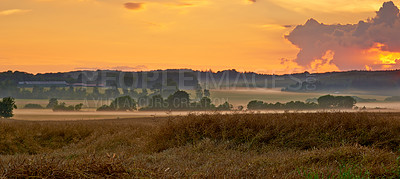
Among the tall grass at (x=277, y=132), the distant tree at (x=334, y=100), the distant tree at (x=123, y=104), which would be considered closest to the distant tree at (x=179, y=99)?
the distant tree at (x=123, y=104)

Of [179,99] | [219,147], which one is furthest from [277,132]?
[179,99]

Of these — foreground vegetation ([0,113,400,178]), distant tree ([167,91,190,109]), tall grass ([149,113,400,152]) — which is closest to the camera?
foreground vegetation ([0,113,400,178])

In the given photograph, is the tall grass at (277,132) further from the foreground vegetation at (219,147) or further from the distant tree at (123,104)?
the distant tree at (123,104)

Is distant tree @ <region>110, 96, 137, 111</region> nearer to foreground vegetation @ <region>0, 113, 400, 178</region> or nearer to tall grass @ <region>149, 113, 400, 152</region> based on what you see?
foreground vegetation @ <region>0, 113, 400, 178</region>

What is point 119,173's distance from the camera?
15.6 ft

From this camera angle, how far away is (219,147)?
9.60 metres

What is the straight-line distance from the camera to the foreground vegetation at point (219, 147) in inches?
214

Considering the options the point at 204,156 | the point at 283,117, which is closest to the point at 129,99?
the point at 283,117

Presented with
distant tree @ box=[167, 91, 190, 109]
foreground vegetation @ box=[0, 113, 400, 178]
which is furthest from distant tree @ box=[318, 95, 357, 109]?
foreground vegetation @ box=[0, 113, 400, 178]

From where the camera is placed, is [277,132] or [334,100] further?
[334,100]

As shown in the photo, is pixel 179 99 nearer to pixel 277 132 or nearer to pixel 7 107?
pixel 7 107

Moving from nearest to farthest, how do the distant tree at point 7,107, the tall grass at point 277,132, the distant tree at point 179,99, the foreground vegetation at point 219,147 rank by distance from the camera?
the foreground vegetation at point 219,147 < the tall grass at point 277,132 < the distant tree at point 7,107 < the distant tree at point 179,99

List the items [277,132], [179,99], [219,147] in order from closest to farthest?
[219,147] < [277,132] < [179,99]

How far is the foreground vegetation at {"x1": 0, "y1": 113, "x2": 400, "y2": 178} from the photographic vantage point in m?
5.43
